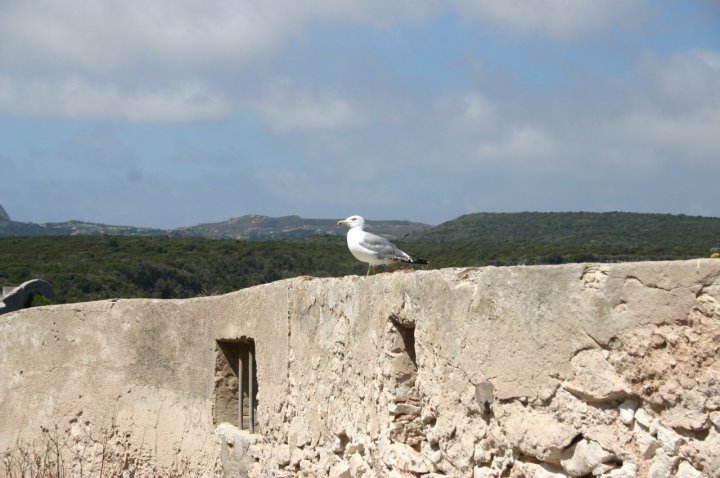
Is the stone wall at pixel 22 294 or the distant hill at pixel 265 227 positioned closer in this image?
the stone wall at pixel 22 294

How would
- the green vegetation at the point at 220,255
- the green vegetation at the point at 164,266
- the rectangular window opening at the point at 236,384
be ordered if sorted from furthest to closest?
the green vegetation at the point at 164,266 → the green vegetation at the point at 220,255 → the rectangular window opening at the point at 236,384

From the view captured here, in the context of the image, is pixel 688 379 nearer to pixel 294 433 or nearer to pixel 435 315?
pixel 435 315

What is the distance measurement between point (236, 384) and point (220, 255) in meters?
24.1

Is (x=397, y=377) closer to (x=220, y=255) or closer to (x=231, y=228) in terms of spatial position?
(x=220, y=255)

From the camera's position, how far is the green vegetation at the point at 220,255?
2223 centimetres

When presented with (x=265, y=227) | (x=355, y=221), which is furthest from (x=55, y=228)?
(x=355, y=221)

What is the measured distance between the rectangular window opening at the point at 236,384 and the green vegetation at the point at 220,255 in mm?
8833

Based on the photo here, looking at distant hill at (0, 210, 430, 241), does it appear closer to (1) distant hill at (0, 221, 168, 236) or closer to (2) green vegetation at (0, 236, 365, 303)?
(1) distant hill at (0, 221, 168, 236)

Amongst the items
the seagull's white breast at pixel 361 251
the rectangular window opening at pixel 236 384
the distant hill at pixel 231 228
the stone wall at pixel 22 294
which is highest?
the distant hill at pixel 231 228

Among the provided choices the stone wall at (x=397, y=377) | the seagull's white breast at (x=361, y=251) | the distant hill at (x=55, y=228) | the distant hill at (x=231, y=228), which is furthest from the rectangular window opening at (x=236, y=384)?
the distant hill at (x=55, y=228)

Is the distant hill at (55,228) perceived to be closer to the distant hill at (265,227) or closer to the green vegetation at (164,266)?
the distant hill at (265,227)

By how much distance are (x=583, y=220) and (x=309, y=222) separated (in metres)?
28.8

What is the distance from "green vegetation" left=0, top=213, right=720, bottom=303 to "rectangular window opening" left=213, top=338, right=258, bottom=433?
8833 mm

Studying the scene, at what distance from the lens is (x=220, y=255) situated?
1183 inches
